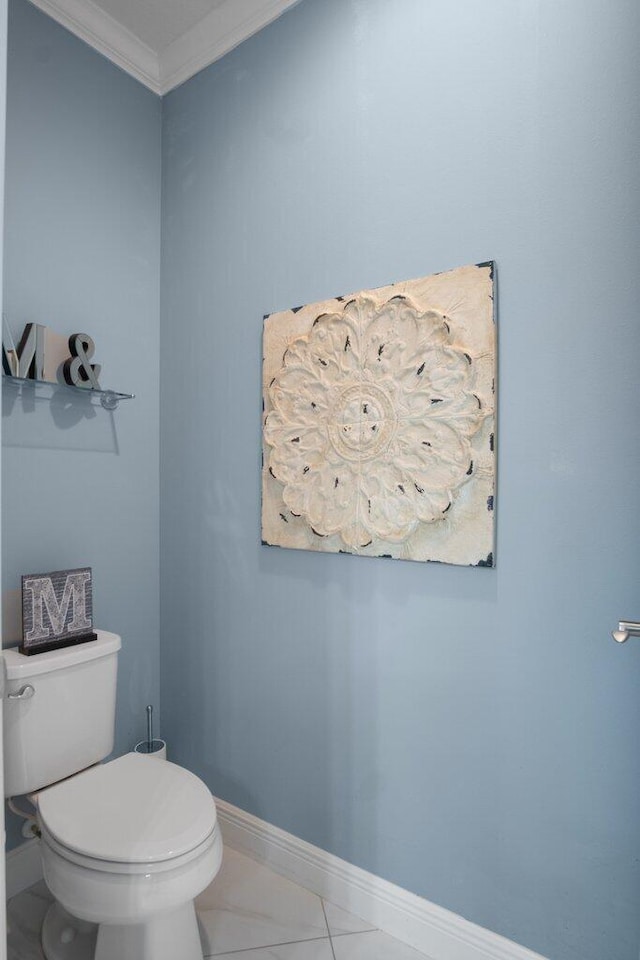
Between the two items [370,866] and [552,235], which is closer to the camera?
[552,235]

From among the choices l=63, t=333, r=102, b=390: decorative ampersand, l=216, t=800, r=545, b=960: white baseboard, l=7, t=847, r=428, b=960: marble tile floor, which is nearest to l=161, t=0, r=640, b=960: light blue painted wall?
l=216, t=800, r=545, b=960: white baseboard

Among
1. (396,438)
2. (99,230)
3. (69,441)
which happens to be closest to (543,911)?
(396,438)

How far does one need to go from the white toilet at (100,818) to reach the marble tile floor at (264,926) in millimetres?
94

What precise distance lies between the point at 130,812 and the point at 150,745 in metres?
0.69

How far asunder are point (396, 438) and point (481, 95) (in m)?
0.83

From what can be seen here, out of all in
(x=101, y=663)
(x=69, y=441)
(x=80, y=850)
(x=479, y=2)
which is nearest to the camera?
(x=80, y=850)

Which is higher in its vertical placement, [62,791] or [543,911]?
[62,791]

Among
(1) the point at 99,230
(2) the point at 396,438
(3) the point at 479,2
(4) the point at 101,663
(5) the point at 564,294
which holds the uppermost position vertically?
(3) the point at 479,2

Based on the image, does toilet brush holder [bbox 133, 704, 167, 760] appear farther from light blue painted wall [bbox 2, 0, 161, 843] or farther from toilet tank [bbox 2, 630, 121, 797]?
toilet tank [bbox 2, 630, 121, 797]

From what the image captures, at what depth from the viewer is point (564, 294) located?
1221mm

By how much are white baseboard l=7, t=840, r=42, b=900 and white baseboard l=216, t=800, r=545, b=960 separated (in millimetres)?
545

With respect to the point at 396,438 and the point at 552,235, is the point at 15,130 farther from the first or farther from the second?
the point at 552,235

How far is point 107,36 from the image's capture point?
1844 mm

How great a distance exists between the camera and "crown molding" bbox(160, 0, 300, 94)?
1732 mm
